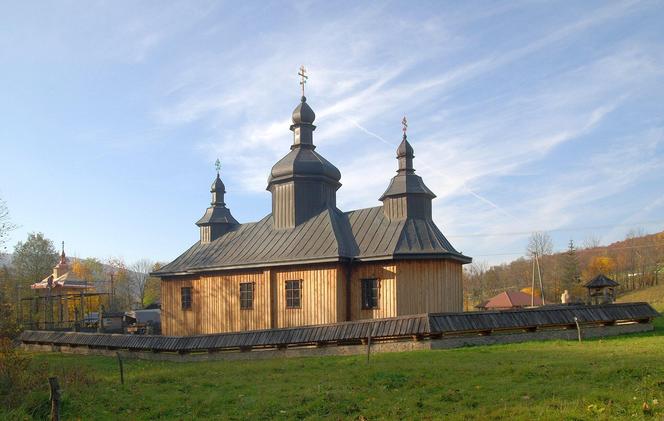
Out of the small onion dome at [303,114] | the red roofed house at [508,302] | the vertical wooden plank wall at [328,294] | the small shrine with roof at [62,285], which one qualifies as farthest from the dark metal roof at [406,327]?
the red roofed house at [508,302]

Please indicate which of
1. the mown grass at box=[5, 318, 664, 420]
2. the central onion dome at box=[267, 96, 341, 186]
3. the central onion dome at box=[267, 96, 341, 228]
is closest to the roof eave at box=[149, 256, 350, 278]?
the central onion dome at box=[267, 96, 341, 228]

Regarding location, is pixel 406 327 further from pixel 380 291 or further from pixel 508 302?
pixel 508 302

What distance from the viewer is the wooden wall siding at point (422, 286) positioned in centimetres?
1992

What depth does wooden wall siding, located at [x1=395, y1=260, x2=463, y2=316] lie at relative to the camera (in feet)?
65.4

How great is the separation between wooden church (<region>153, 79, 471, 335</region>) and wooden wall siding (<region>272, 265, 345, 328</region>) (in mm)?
39

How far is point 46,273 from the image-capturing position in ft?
173

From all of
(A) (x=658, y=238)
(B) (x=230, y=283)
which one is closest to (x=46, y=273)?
(B) (x=230, y=283)

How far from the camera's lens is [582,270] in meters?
74.0

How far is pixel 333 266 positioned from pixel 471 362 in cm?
935

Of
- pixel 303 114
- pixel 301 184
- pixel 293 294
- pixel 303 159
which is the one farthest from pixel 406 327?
pixel 303 114

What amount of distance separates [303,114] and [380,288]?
969 centimetres

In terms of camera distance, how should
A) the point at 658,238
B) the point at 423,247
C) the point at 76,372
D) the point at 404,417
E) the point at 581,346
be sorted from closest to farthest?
1. the point at 404,417
2. the point at 76,372
3. the point at 581,346
4. the point at 423,247
5. the point at 658,238

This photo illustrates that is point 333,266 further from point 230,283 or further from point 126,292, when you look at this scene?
point 126,292

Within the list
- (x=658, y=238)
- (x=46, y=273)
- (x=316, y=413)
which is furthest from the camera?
(x=658, y=238)
